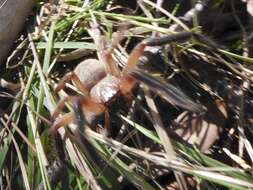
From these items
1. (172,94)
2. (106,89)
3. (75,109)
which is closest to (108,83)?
(106,89)

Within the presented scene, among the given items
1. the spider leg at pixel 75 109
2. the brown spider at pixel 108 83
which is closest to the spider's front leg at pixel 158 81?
the brown spider at pixel 108 83

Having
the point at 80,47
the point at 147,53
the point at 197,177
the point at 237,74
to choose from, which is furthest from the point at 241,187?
the point at 80,47

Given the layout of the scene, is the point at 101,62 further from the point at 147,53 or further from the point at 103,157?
the point at 103,157

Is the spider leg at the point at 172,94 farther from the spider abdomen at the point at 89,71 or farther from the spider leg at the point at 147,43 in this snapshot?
the spider abdomen at the point at 89,71

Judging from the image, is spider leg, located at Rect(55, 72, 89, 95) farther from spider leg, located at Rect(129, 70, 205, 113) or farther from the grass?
spider leg, located at Rect(129, 70, 205, 113)

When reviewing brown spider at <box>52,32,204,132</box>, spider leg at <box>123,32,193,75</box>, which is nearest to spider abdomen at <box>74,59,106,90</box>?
brown spider at <box>52,32,204,132</box>

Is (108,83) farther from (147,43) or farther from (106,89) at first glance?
(147,43)
